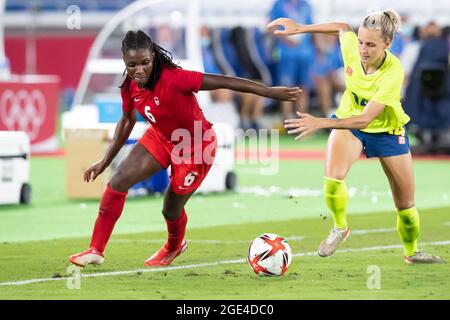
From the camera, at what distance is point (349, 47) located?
10.6 meters

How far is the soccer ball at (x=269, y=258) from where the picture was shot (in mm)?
9750

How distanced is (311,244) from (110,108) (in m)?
5.93

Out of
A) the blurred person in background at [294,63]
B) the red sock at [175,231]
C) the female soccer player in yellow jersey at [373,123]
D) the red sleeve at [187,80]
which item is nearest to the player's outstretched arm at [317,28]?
the female soccer player in yellow jersey at [373,123]

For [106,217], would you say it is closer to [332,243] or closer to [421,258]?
[332,243]

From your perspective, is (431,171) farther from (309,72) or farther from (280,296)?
(280,296)

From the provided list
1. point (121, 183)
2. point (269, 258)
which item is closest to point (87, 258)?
point (121, 183)

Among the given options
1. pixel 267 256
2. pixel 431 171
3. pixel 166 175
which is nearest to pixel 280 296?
pixel 267 256

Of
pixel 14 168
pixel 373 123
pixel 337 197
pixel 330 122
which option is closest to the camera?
pixel 330 122

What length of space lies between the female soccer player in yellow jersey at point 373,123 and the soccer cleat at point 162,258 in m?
1.24

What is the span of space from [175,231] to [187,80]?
54.0 inches

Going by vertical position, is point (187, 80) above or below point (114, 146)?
above
